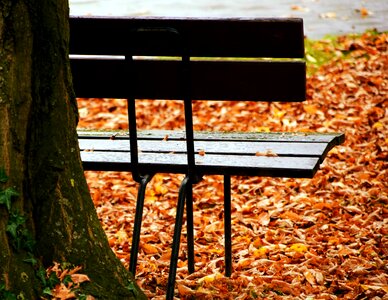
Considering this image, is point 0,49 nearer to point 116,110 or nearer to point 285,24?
point 285,24

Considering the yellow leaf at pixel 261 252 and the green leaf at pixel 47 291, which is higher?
the green leaf at pixel 47 291

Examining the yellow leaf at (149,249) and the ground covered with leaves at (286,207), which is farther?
the yellow leaf at (149,249)

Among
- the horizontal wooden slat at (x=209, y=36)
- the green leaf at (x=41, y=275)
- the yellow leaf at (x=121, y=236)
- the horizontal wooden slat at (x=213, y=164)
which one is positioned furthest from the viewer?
the yellow leaf at (x=121, y=236)

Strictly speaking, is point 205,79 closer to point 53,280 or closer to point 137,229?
point 137,229

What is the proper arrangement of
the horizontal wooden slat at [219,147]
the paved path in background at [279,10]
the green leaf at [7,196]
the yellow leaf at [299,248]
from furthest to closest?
1. the paved path in background at [279,10]
2. the yellow leaf at [299,248]
3. the horizontal wooden slat at [219,147]
4. the green leaf at [7,196]

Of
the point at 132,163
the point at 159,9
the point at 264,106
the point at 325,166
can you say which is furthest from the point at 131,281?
the point at 159,9

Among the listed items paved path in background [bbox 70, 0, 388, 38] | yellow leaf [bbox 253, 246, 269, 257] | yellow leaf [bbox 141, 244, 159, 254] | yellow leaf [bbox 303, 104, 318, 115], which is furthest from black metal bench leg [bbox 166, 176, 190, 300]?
paved path in background [bbox 70, 0, 388, 38]

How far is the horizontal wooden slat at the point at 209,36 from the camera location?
347 centimetres

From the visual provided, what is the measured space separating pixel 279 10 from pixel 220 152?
21.6ft

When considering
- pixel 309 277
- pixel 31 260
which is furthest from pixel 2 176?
pixel 309 277

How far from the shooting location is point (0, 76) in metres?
2.81

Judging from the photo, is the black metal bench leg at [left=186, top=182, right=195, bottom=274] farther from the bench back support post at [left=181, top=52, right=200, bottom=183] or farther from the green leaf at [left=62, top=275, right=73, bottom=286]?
the green leaf at [left=62, top=275, right=73, bottom=286]

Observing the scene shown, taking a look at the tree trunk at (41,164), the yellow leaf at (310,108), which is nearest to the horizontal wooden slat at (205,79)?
the tree trunk at (41,164)

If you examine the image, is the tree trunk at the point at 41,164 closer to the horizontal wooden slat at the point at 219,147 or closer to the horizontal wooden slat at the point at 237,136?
the horizontal wooden slat at the point at 219,147
